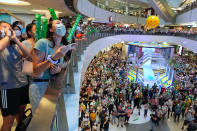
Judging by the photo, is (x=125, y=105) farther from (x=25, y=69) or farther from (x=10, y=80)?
(x=25, y=69)

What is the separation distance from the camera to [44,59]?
180 centimetres

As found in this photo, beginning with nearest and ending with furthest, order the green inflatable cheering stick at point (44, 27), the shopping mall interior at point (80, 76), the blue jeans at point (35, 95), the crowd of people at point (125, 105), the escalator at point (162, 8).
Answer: the shopping mall interior at point (80, 76) → the blue jeans at point (35, 95) → the green inflatable cheering stick at point (44, 27) → the crowd of people at point (125, 105) → the escalator at point (162, 8)

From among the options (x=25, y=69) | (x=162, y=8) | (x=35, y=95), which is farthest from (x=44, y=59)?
(x=162, y=8)

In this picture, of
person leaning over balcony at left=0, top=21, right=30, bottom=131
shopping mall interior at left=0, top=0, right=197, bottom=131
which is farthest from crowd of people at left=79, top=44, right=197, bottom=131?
person leaning over balcony at left=0, top=21, right=30, bottom=131

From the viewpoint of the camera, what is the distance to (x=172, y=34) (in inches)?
934

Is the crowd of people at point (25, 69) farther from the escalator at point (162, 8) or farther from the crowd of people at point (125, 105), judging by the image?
the escalator at point (162, 8)

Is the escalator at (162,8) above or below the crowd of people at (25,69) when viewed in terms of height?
above

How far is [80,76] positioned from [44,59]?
6.30 feet

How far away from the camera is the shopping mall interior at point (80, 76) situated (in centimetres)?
165

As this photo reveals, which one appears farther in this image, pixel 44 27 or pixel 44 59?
pixel 44 27

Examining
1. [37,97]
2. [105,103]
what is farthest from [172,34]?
[37,97]

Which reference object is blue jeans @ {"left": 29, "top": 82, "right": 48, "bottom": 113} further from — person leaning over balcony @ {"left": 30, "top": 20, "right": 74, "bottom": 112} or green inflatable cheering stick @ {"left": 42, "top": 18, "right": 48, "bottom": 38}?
green inflatable cheering stick @ {"left": 42, "top": 18, "right": 48, "bottom": 38}

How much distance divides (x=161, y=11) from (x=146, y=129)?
16743mm

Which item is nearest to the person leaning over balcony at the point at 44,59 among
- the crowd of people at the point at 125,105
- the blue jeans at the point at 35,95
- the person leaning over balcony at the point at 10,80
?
the blue jeans at the point at 35,95
